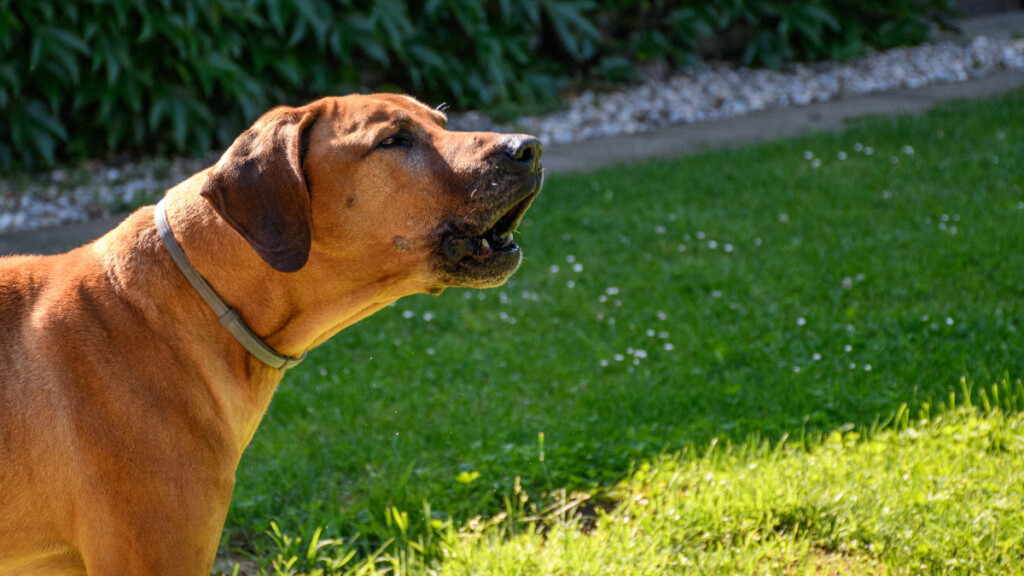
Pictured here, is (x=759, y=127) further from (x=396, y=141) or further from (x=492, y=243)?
(x=396, y=141)

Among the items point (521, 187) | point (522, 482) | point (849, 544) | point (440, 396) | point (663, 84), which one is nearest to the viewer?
point (521, 187)

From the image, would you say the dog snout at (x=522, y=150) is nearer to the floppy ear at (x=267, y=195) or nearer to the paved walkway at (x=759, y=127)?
the floppy ear at (x=267, y=195)

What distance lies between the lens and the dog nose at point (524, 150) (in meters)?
2.70

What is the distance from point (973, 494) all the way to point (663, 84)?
8.01m

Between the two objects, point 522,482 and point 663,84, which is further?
point 663,84

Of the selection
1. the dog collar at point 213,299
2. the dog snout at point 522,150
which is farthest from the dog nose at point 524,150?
the dog collar at point 213,299

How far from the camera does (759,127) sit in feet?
28.9

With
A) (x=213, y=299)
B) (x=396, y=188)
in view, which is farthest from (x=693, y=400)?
(x=213, y=299)

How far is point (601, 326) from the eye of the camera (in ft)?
16.8

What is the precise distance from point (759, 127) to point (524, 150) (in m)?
6.57

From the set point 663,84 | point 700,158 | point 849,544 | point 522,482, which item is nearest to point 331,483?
point 522,482

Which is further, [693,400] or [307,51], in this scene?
[307,51]

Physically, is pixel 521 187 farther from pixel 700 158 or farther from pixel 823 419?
pixel 700 158

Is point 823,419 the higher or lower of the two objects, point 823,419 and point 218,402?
the lower
